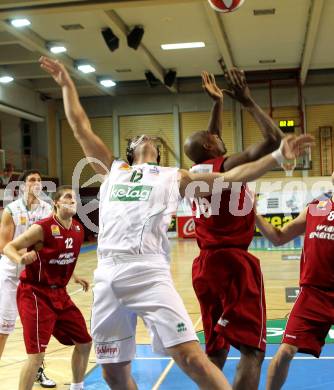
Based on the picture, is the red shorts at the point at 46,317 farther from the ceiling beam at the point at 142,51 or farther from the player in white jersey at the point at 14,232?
the ceiling beam at the point at 142,51

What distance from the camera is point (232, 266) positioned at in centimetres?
435

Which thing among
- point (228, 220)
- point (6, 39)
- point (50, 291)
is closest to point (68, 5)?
point (6, 39)

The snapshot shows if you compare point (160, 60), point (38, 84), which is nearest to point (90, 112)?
point (38, 84)

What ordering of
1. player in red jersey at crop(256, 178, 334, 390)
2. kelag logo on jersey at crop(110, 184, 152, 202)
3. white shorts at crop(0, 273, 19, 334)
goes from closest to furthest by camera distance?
kelag logo on jersey at crop(110, 184, 152, 202) → player in red jersey at crop(256, 178, 334, 390) → white shorts at crop(0, 273, 19, 334)

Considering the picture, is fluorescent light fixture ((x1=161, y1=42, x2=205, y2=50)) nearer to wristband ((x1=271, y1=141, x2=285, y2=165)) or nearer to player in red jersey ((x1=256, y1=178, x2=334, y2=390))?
player in red jersey ((x1=256, y1=178, x2=334, y2=390))

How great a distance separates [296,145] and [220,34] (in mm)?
14846

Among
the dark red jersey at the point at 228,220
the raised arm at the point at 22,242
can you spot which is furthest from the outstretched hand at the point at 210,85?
the raised arm at the point at 22,242

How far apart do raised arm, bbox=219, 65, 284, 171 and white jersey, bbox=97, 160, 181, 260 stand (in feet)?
1.62

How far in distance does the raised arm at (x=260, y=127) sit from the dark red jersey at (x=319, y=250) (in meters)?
1.03

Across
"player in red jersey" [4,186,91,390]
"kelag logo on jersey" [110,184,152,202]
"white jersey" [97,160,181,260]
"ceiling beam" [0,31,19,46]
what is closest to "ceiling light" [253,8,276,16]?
"ceiling beam" [0,31,19,46]

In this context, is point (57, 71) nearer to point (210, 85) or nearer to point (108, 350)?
point (210, 85)

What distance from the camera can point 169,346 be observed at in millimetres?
3434

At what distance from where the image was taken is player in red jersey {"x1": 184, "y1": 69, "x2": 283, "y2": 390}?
4137 millimetres

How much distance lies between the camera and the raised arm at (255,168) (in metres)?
3.47
